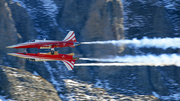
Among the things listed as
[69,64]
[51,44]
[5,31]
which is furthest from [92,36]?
[51,44]

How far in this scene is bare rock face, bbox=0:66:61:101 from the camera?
68.6 metres

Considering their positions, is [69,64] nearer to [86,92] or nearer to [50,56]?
[50,56]

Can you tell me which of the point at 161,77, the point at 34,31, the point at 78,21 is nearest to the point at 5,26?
the point at 34,31

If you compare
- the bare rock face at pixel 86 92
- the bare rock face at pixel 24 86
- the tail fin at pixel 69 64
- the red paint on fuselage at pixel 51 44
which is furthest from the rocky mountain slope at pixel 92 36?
the tail fin at pixel 69 64

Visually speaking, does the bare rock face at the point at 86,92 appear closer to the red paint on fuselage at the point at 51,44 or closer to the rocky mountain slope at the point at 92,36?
the rocky mountain slope at the point at 92,36

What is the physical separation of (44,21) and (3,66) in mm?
16985

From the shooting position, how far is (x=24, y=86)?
229ft

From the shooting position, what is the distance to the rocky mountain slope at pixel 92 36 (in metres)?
72.5

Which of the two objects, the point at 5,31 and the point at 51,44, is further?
the point at 5,31

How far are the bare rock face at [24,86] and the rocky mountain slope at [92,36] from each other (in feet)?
0.81

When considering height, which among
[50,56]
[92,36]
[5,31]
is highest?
[5,31]

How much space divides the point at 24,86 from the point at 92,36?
72.4 ft

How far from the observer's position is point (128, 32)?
260 feet

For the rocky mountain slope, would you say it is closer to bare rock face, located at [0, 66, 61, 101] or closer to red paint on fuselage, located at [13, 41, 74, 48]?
bare rock face, located at [0, 66, 61, 101]
